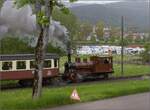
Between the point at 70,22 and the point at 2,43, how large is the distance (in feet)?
111

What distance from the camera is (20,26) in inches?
1524

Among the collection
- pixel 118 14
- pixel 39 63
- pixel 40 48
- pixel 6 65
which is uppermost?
pixel 118 14

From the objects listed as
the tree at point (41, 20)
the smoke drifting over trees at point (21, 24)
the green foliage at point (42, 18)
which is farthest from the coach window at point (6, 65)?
the green foliage at point (42, 18)

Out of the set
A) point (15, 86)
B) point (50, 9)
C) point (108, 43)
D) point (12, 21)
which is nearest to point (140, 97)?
point (50, 9)

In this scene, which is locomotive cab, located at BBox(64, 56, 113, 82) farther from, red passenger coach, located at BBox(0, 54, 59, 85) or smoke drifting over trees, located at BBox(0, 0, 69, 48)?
red passenger coach, located at BBox(0, 54, 59, 85)

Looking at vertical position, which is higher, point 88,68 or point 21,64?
point 21,64

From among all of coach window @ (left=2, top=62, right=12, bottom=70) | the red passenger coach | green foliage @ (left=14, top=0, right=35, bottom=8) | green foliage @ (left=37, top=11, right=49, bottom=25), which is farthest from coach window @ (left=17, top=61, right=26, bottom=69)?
green foliage @ (left=37, top=11, right=49, bottom=25)

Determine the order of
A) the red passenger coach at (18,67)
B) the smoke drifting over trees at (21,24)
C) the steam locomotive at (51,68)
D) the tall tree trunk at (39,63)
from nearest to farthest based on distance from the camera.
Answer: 1. the tall tree trunk at (39,63)
2. the red passenger coach at (18,67)
3. the steam locomotive at (51,68)
4. the smoke drifting over trees at (21,24)

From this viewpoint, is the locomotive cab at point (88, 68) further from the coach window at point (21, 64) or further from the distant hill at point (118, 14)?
the distant hill at point (118, 14)

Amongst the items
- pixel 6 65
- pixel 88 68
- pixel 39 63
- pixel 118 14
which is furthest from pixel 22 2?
pixel 118 14

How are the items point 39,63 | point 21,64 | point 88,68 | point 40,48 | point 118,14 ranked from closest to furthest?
1. point 40,48
2. point 39,63
3. point 21,64
4. point 88,68
5. point 118,14

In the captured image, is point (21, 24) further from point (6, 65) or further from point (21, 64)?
point (6, 65)

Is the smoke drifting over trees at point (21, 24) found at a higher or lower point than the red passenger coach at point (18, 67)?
higher

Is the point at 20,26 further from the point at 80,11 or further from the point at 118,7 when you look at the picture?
the point at 118,7
